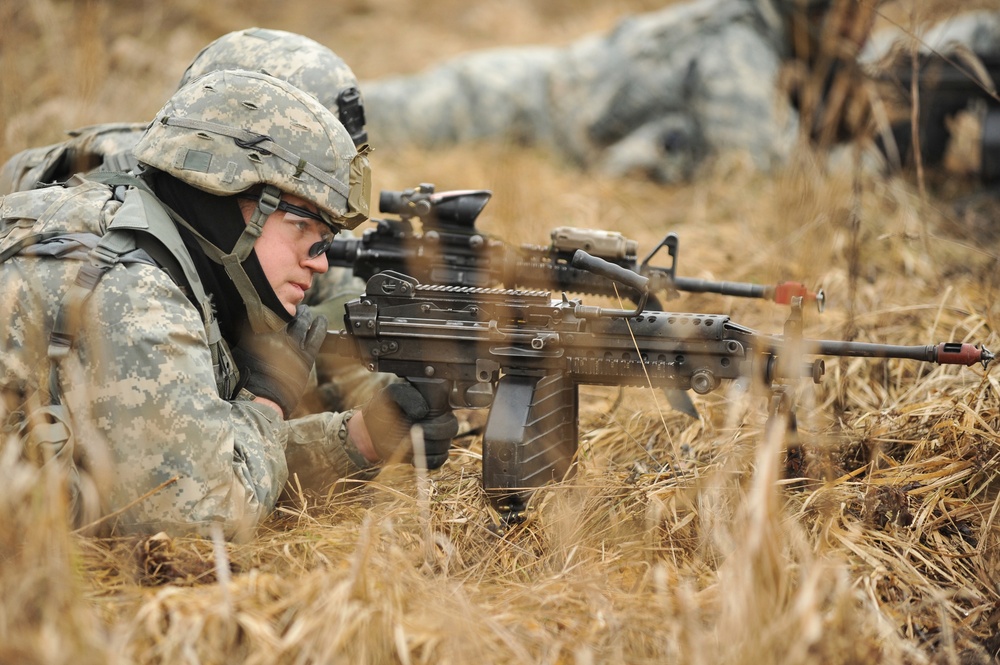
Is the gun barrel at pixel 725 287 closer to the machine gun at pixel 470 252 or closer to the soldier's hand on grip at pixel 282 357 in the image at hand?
the machine gun at pixel 470 252

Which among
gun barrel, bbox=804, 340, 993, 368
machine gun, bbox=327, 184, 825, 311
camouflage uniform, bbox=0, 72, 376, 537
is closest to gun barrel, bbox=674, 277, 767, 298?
machine gun, bbox=327, 184, 825, 311

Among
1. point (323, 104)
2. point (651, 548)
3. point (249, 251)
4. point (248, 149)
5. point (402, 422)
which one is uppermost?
point (323, 104)

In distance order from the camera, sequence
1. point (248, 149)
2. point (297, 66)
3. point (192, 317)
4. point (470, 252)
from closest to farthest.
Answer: point (192, 317), point (248, 149), point (470, 252), point (297, 66)

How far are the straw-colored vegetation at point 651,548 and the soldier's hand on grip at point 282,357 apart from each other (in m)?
0.44

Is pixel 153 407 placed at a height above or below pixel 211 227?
below

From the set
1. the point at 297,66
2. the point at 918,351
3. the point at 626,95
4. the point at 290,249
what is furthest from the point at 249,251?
the point at 626,95

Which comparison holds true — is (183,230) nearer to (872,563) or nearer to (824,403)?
(872,563)

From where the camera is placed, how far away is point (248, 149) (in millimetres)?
3271

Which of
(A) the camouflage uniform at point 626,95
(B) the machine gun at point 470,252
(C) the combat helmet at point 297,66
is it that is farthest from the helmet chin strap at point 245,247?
(A) the camouflage uniform at point 626,95

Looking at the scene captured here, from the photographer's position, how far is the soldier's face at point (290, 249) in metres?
3.41

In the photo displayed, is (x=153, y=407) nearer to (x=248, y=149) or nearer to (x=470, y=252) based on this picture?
(x=248, y=149)

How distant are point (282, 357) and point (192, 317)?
694 millimetres

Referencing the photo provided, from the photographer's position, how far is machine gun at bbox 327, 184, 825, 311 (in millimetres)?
4578

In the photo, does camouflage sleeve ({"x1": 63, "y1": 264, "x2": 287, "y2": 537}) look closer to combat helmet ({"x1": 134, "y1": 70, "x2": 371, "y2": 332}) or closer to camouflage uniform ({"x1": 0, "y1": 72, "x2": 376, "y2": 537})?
camouflage uniform ({"x1": 0, "y1": 72, "x2": 376, "y2": 537})
